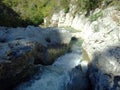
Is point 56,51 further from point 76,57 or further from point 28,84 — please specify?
point 28,84

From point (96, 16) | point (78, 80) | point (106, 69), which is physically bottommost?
point (78, 80)

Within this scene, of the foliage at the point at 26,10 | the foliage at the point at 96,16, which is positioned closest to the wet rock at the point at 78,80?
the foliage at the point at 96,16

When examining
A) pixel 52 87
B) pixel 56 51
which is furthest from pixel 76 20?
pixel 52 87

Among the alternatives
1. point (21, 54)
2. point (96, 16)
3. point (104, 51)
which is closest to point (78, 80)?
point (104, 51)

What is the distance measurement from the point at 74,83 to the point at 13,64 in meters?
2.20

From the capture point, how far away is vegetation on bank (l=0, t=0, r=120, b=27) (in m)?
15.6

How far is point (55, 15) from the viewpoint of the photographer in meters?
17.3

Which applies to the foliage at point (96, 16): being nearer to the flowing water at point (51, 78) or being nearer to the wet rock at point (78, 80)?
the flowing water at point (51, 78)

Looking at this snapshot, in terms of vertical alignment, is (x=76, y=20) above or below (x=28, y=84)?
above

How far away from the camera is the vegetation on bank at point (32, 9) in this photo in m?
15.6

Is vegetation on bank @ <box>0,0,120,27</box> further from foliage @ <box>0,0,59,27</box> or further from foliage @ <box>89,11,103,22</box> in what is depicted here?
foliage @ <box>89,11,103,22</box>

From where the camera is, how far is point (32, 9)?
60.3ft

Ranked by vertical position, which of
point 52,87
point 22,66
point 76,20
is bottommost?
point 52,87

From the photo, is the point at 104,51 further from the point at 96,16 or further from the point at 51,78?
the point at 96,16
